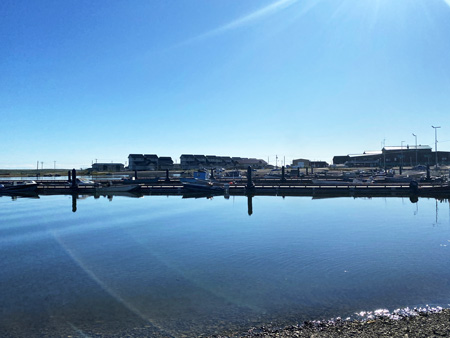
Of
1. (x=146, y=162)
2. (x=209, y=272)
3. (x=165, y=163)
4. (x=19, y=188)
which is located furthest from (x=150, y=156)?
(x=209, y=272)

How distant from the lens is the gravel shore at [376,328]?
27.7 ft

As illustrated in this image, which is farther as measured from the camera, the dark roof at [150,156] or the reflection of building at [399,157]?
the dark roof at [150,156]

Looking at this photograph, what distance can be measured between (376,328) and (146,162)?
13604 cm

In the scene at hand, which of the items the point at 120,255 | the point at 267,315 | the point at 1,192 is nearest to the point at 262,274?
the point at 267,315

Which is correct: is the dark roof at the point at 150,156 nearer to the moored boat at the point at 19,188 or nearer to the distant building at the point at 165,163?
the distant building at the point at 165,163

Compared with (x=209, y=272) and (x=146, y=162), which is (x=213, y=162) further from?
(x=209, y=272)

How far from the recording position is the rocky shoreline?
27.8 feet

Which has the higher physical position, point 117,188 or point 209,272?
point 117,188

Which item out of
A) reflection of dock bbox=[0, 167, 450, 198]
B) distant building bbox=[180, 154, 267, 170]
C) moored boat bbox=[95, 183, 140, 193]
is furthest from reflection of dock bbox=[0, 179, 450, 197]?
distant building bbox=[180, 154, 267, 170]

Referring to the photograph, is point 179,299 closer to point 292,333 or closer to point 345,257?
point 292,333

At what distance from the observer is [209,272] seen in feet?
48.4

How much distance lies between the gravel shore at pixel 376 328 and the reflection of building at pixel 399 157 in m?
123

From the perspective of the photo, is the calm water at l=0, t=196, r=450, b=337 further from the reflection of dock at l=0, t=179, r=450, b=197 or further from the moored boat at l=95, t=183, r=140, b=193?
the moored boat at l=95, t=183, r=140, b=193

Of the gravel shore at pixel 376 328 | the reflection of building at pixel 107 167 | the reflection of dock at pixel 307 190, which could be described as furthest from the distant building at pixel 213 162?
the gravel shore at pixel 376 328
